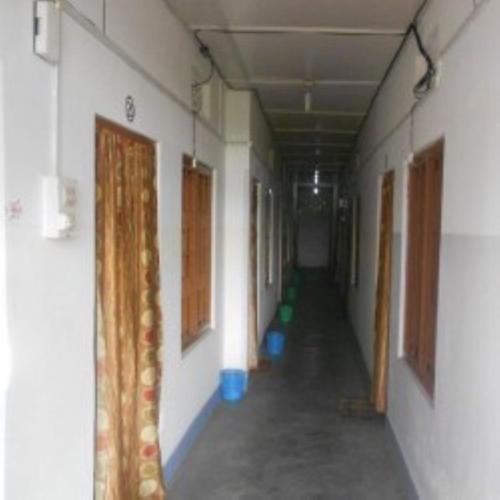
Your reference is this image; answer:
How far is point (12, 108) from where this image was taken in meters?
1.77

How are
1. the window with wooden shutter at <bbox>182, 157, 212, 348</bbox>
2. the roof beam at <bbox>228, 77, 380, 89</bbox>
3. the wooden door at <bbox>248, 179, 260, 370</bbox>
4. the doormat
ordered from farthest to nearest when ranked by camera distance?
the wooden door at <bbox>248, 179, 260, 370</bbox>, the roof beam at <bbox>228, 77, 380, 89</bbox>, the doormat, the window with wooden shutter at <bbox>182, 157, 212, 348</bbox>

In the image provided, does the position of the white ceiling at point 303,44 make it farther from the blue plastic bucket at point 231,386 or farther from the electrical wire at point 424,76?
the blue plastic bucket at point 231,386

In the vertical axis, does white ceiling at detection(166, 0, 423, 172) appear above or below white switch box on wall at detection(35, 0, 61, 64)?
above

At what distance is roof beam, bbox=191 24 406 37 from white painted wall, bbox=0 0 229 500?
0.74 m

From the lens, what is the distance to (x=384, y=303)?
473 centimetres

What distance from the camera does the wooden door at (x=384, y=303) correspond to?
4.70m

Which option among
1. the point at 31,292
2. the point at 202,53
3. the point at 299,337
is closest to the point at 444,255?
the point at 31,292

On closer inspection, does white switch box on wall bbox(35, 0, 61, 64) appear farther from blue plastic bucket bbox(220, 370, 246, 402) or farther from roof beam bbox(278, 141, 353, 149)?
roof beam bbox(278, 141, 353, 149)

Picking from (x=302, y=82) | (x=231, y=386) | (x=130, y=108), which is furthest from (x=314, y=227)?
(x=130, y=108)

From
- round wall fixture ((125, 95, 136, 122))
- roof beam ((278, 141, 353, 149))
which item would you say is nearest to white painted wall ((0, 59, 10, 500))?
round wall fixture ((125, 95, 136, 122))

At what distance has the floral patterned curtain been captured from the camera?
251cm

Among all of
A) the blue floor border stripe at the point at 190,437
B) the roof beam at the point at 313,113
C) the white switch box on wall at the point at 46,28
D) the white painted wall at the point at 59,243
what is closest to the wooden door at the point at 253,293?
the blue floor border stripe at the point at 190,437

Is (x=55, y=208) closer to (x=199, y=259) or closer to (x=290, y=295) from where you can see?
(x=199, y=259)

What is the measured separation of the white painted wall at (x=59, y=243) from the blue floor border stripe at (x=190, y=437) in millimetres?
1275
